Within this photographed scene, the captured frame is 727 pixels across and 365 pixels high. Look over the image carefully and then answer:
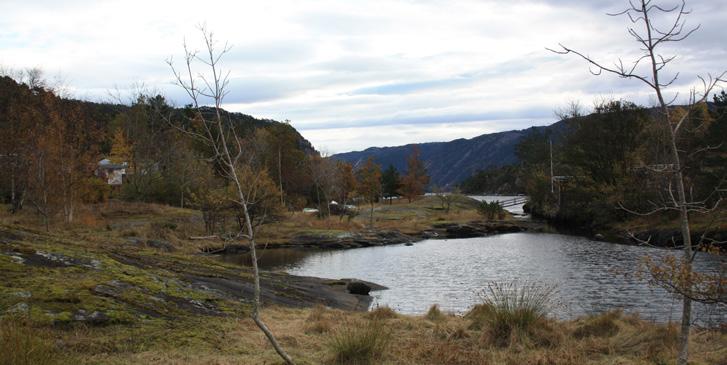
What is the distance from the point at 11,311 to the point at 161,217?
129 ft

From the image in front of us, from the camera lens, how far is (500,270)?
29.9 m

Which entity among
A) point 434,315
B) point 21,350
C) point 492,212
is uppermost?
point 21,350

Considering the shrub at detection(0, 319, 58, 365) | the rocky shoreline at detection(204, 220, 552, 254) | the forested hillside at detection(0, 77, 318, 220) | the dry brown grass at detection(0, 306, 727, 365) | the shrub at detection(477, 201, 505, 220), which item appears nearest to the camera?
the shrub at detection(0, 319, 58, 365)

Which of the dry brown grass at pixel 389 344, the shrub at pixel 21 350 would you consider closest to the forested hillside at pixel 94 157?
the dry brown grass at pixel 389 344

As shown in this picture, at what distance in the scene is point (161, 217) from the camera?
47.0 metres

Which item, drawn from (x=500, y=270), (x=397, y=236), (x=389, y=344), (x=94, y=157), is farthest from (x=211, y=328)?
(x=94, y=157)

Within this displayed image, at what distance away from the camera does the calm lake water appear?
20062 millimetres

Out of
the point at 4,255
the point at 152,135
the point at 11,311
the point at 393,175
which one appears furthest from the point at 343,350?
the point at 393,175

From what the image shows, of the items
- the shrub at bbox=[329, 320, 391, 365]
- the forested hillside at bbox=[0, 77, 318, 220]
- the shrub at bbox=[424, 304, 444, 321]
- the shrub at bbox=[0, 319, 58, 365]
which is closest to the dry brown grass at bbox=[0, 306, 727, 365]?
the shrub at bbox=[329, 320, 391, 365]

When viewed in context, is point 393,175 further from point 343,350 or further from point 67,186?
point 343,350

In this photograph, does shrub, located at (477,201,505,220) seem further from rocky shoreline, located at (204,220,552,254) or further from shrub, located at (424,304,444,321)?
shrub, located at (424,304,444,321)

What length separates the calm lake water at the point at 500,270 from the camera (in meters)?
20.1

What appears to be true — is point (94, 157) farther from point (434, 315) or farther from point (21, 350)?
point (21, 350)

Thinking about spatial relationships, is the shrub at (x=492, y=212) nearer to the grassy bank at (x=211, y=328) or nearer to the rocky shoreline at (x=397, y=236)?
the rocky shoreline at (x=397, y=236)
